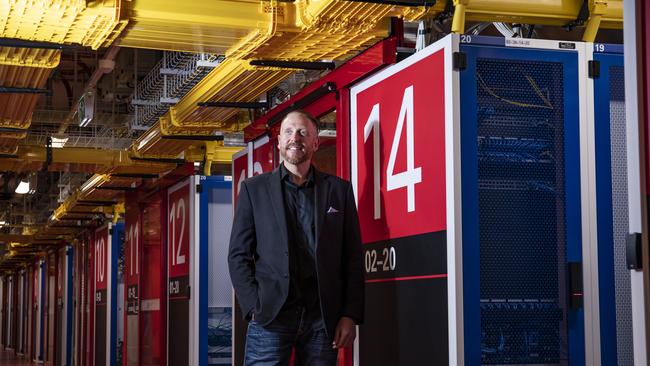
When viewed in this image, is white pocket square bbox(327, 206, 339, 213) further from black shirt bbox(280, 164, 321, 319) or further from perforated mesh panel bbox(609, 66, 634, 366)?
perforated mesh panel bbox(609, 66, 634, 366)

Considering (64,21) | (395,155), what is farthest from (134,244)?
(395,155)

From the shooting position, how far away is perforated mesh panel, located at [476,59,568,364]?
13.4 ft

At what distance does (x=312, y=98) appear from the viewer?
571 centimetres

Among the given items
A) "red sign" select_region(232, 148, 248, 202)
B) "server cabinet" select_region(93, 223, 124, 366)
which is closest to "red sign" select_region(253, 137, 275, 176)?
"red sign" select_region(232, 148, 248, 202)

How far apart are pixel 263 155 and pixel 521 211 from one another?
2962mm

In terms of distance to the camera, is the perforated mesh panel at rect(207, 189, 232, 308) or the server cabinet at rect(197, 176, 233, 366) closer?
the server cabinet at rect(197, 176, 233, 366)

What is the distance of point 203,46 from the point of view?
18.5 feet

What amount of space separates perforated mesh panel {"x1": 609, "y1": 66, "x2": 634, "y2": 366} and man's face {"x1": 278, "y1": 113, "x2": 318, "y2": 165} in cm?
128

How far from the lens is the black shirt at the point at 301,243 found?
3.99 m

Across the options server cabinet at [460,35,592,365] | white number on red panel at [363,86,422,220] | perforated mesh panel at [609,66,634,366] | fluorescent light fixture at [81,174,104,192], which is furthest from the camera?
fluorescent light fixture at [81,174,104,192]

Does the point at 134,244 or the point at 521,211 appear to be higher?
the point at 134,244

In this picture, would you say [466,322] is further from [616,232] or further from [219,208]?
[219,208]

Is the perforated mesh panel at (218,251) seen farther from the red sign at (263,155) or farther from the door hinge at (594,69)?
the door hinge at (594,69)

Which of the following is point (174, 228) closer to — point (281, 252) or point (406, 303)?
point (406, 303)
